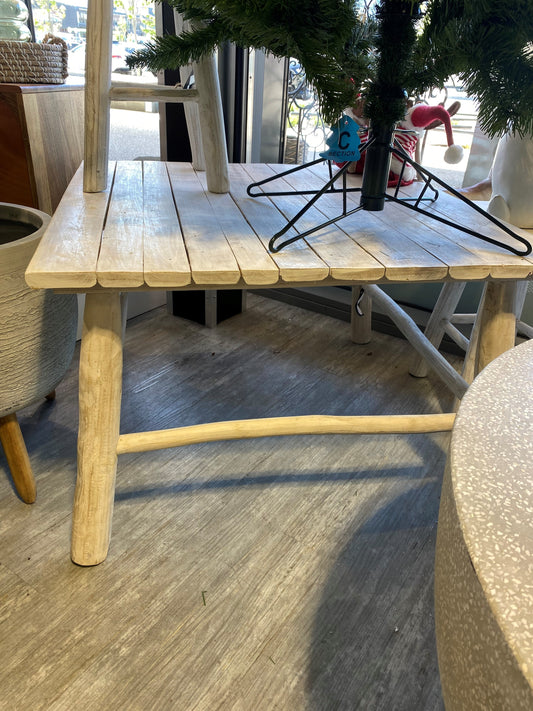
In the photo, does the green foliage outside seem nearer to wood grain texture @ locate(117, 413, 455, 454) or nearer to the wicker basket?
wood grain texture @ locate(117, 413, 455, 454)

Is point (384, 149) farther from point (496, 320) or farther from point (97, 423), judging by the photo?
point (97, 423)

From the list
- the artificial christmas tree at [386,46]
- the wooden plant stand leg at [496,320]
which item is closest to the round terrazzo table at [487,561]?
the artificial christmas tree at [386,46]

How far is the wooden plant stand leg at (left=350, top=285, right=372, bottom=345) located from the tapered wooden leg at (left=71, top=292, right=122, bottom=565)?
85 centimetres

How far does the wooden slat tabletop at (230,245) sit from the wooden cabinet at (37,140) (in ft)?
0.78

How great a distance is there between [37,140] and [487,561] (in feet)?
3.87

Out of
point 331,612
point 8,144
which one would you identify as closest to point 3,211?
point 8,144

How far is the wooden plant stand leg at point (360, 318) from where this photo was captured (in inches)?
57.6

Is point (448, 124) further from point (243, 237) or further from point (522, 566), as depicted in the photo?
point (522, 566)

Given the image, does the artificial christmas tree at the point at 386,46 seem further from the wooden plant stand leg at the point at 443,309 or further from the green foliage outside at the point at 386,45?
the wooden plant stand leg at the point at 443,309

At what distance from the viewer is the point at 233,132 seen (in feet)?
5.02

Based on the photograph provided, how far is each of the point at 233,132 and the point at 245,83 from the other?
132mm

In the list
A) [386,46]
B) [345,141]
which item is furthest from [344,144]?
[386,46]

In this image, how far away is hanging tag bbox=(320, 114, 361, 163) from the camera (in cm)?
71

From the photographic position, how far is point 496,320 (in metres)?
0.87
